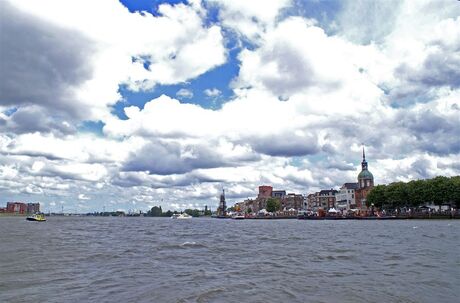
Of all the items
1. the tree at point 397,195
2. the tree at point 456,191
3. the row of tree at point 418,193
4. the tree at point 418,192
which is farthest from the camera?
the tree at point 397,195

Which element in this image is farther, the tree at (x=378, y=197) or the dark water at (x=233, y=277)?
the tree at (x=378, y=197)

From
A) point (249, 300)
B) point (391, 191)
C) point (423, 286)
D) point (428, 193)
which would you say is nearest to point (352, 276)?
point (423, 286)

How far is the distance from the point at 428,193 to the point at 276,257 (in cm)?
13422

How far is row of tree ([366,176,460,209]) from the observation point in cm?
14512

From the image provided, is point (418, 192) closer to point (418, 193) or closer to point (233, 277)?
point (418, 193)

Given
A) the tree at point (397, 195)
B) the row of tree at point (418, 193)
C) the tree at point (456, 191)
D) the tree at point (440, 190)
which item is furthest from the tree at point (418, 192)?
the tree at point (456, 191)

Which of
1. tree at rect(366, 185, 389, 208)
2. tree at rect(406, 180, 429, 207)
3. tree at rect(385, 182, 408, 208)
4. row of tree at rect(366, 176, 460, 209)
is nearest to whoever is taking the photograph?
row of tree at rect(366, 176, 460, 209)

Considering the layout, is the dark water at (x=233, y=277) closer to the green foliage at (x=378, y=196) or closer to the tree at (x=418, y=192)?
the tree at (x=418, y=192)

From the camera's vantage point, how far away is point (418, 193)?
156 metres

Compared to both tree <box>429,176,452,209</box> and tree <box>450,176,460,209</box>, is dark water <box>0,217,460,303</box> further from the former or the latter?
tree <box>429,176,452,209</box>

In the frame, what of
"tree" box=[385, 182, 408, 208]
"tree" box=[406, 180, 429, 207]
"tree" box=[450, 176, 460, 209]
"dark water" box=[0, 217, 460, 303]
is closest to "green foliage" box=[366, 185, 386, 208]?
"tree" box=[385, 182, 408, 208]

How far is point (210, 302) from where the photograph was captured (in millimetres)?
17578

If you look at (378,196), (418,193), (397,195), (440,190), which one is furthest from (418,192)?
(378,196)

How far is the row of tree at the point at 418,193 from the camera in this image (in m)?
145
